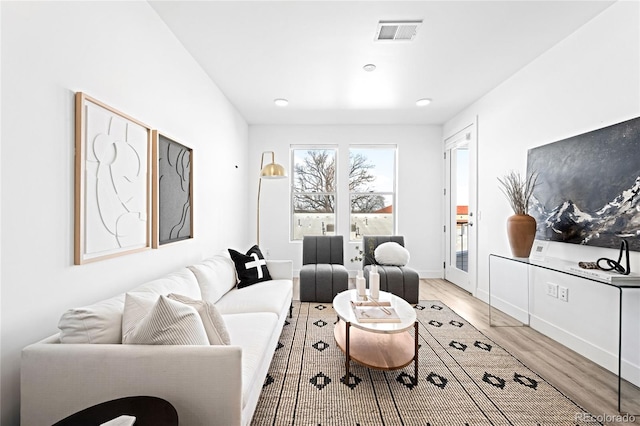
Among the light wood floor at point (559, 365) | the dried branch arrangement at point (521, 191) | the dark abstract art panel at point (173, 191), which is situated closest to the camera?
the light wood floor at point (559, 365)

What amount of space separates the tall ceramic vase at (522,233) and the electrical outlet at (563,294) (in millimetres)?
375

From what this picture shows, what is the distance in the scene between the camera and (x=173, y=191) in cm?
248

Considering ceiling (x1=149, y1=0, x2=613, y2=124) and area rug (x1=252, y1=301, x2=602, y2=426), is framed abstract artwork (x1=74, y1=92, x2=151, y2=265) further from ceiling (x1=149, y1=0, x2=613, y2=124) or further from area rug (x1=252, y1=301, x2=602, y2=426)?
area rug (x1=252, y1=301, x2=602, y2=426)

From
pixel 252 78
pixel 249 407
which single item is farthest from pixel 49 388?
pixel 252 78

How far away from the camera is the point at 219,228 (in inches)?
145

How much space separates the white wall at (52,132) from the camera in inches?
46.9

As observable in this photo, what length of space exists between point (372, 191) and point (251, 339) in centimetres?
388

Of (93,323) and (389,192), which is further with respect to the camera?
(389,192)

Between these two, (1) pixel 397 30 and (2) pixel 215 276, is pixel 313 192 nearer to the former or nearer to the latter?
(2) pixel 215 276

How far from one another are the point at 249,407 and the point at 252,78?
3.13 metres

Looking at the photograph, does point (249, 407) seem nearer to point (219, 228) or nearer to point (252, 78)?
point (219, 228)

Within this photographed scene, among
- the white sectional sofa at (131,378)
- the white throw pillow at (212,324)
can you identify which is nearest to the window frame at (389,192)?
the white throw pillow at (212,324)

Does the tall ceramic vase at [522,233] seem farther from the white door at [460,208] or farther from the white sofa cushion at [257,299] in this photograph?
the white sofa cushion at [257,299]

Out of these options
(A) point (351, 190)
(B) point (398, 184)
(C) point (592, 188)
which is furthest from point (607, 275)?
(A) point (351, 190)
